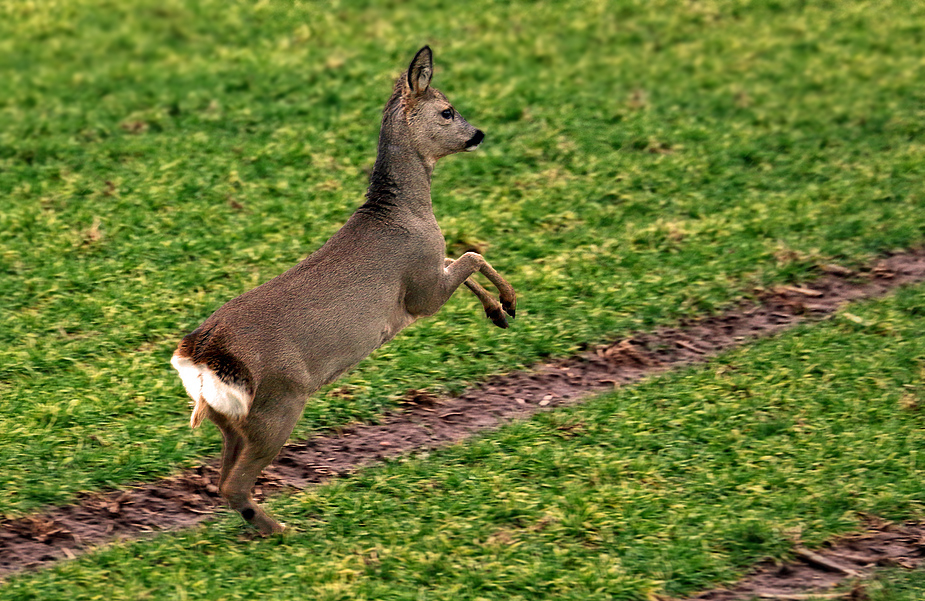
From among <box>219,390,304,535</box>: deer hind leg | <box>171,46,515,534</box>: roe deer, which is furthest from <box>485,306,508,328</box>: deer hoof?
<box>219,390,304,535</box>: deer hind leg

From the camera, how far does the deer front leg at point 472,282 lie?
22.3 ft

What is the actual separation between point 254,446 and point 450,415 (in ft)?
6.71

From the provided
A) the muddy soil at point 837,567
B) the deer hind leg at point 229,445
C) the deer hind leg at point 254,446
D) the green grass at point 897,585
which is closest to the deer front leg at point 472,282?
the deer hind leg at point 254,446

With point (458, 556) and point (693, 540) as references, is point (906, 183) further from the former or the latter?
point (458, 556)

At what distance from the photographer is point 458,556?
595cm

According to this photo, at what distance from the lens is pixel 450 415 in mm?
7637

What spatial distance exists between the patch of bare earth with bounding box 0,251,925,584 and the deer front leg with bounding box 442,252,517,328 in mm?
763

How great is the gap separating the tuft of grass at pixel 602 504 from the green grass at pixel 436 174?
910mm

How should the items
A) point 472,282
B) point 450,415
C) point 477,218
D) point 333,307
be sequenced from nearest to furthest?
point 333,307 → point 472,282 → point 450,415 → point 477,218

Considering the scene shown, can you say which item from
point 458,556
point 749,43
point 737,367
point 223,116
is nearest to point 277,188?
point 223,116

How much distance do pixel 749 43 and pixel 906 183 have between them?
4.28 metres

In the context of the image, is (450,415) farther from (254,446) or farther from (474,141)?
(254,446)

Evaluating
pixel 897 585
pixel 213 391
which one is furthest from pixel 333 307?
pixel 897 585

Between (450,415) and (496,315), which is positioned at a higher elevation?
(496,315)
